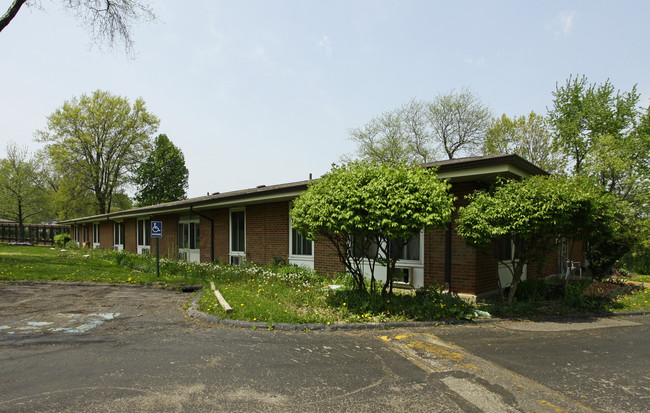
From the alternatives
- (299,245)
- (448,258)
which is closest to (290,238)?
(299,245)

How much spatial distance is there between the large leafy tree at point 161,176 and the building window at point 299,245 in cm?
4257

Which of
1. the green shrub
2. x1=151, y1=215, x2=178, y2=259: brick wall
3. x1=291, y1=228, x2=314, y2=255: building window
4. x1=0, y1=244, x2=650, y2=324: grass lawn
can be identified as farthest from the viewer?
the green shrub

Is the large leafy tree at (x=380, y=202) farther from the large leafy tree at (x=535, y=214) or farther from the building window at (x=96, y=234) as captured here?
the building window at (x=96, y=234)

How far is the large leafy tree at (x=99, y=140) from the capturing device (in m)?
36.8

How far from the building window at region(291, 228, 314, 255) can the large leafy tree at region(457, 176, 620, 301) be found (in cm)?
543

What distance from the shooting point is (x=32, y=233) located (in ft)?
142

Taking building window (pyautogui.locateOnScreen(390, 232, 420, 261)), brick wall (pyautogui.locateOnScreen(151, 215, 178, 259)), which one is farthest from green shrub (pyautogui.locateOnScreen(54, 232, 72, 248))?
building window (pyautogui.locateOnScreen(390, 232, 420, 261))

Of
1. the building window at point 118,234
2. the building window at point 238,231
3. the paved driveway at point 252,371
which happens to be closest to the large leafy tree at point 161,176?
A: the building window at point 118,234

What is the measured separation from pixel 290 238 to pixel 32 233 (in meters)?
46.6

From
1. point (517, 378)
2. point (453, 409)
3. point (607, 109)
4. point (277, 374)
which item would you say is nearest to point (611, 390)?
→ point (517, 378)

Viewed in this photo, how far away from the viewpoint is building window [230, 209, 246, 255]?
14039mm

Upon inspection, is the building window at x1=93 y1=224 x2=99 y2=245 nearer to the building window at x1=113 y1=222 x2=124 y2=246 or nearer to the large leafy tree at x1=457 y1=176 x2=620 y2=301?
the building window at x1=113 y1=222 x2=124 y2=246

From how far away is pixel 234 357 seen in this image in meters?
4.52

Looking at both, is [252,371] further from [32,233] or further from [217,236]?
[32,233]
